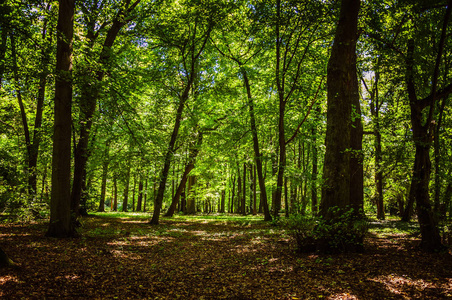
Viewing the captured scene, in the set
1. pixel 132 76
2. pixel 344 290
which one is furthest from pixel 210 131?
pixel 344 290

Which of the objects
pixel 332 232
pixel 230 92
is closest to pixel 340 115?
pixel 332 232

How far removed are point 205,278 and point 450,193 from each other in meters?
5.52

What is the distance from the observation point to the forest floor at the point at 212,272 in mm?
4055

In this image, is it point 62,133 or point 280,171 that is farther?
point 280,171

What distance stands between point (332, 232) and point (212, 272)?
2.96 meters

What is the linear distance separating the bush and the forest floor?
26 cm

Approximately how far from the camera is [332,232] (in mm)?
6074

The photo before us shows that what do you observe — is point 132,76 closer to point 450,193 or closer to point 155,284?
point 155,284

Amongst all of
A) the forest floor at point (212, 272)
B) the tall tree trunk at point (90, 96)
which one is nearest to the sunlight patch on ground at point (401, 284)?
the forest floor at point (212, 272)

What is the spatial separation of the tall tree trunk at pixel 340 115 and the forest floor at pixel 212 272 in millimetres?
1470

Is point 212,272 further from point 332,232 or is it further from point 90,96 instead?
point 90,96

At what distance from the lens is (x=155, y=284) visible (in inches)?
185

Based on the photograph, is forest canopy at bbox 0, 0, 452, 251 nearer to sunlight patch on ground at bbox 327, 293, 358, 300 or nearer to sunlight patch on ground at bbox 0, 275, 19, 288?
sunlight patch on ground at bbox 327, 293, 358, 300

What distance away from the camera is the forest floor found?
405cm
